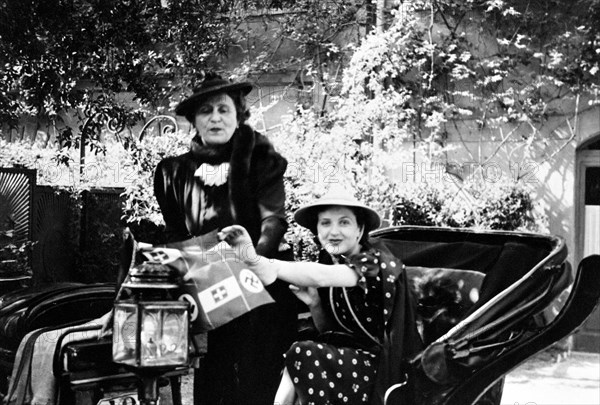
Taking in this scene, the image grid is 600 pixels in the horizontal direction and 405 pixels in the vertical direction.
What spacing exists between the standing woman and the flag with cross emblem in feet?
1.24

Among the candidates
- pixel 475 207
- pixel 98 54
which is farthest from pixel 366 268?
pixel 475 207

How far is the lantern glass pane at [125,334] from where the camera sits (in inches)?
90.7

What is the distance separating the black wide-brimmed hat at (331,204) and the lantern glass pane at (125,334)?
2.39ft

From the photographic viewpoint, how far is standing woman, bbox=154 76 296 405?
290 cm

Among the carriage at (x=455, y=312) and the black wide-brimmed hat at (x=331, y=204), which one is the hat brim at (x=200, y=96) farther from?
the carriage at (x=455, y=312)

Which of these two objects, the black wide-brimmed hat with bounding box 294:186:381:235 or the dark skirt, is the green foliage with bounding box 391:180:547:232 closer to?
the black wide-brimmed hat with bounding box 294:186:381:235

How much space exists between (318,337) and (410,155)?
11.9ft

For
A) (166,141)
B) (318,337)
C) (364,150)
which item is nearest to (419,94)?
(364,150)

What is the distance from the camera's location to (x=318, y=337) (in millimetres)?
2984

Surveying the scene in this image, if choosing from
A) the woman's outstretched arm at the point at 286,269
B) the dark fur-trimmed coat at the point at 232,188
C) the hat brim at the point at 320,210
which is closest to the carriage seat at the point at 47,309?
the dark fur-trimmed coat at the point at 232,188

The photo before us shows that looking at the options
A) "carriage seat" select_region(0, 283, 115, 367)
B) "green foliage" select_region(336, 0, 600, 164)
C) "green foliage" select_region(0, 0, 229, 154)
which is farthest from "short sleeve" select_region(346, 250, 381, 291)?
"green foliage" select_region(336, 0, 600, 164)

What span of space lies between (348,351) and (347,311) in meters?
0.17

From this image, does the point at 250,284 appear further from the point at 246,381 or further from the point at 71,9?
the point at 71,9

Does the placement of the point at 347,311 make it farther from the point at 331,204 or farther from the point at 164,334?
the point at 164,334
